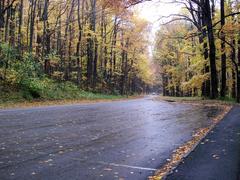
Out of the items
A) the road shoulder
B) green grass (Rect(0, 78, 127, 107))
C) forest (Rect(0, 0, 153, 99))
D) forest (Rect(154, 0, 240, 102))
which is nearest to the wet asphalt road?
the road shoulder

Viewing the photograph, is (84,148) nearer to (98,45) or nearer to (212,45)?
(212,45)

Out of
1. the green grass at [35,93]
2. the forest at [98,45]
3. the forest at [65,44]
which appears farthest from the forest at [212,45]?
the green grass at [35,93]

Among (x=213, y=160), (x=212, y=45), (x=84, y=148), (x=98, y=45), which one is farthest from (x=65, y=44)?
(x=213, y=160)

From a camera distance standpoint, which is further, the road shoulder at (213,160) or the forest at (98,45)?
the forest at (98,45)

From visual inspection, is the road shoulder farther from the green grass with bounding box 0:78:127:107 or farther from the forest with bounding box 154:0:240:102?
the green grass with bounding box 0:78:127:107

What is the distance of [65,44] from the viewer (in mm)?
48719

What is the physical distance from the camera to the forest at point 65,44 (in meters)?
27.0

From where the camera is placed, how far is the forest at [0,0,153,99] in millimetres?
27031

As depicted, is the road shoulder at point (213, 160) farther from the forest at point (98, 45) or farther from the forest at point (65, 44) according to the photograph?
the forest at point (65, 44)

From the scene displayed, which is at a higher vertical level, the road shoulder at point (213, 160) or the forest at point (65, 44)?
the forest at point (65, 44)

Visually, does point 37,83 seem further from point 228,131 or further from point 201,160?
point 201,160

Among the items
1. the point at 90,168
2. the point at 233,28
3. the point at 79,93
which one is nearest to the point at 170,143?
the point at 90,168

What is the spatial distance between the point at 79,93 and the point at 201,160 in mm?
29247

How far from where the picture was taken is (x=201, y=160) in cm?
682
